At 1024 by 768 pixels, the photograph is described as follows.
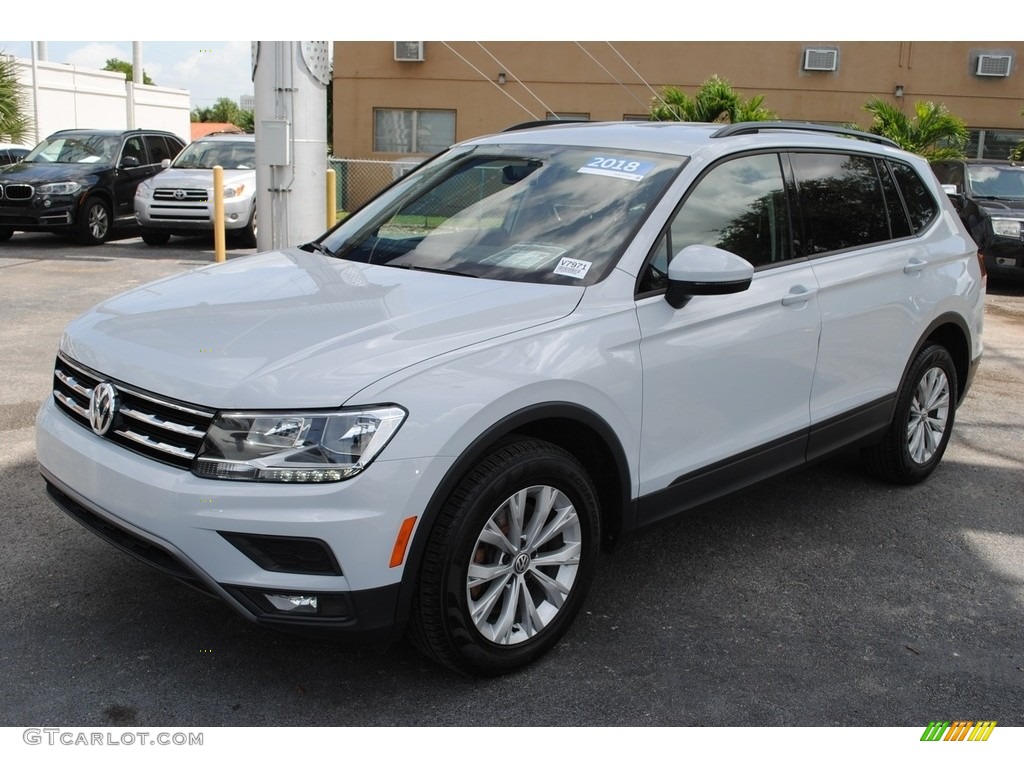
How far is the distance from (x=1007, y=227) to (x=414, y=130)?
14.9 metres

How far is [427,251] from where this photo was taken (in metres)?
4.10

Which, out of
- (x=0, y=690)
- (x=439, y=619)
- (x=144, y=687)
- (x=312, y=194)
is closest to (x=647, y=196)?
(x=439, y=619)

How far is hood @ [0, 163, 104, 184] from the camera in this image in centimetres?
1445

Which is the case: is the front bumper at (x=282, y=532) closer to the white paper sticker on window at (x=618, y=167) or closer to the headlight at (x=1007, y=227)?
the white paper sticker on window at (x=618, y=167)

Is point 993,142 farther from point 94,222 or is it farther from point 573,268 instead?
point 573,268

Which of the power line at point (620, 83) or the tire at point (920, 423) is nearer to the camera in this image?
the tire at point (920, 423)

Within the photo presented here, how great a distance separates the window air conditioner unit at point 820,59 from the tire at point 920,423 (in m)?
19.8

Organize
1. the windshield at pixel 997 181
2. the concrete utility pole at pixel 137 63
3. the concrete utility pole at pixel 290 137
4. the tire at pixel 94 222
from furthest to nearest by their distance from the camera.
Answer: the concrete utility pole at pixel 137 63 → the tire at pixel 94 222 → the windshield at pixel 997 181 → the concrete utility pole at pixel 290 137

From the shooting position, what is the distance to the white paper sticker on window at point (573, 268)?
12.1ft

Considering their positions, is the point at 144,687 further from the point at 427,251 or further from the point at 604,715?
the point at 427,251

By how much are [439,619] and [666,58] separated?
22168mm

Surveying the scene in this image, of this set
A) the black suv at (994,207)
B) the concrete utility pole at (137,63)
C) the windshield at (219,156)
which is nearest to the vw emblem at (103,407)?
the black suv at (994,207)

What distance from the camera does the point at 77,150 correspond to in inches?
615
